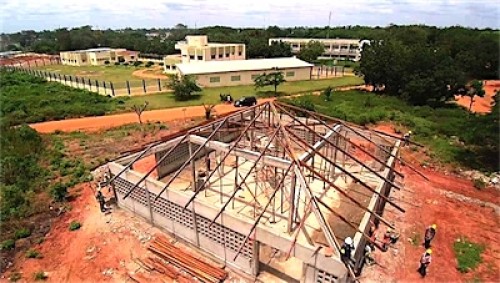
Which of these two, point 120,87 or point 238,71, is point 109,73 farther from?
point 238,71

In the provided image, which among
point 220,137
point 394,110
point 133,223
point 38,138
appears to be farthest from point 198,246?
point 394,110

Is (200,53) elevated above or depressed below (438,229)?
above

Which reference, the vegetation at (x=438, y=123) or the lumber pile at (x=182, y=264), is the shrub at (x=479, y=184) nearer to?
the vegetation at (x=438, y=123)

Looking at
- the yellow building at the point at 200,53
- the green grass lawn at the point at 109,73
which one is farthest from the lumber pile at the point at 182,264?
the yellow building at the point at 200,53

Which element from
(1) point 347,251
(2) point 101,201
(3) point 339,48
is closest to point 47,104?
(2) point 101,201


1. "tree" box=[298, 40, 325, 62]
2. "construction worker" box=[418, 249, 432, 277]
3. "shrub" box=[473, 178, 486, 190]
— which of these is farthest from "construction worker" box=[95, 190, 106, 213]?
"tree" box=[298, 40, 325, 62]

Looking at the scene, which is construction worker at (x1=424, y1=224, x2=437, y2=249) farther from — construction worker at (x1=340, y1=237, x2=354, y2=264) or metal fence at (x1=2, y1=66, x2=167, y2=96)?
metal fence at (x1=2, y1=66, x2=167, y2=96)

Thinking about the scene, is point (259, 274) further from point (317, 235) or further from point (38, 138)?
point (38, 138)
